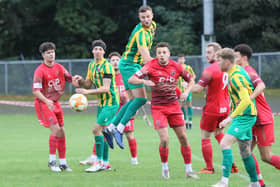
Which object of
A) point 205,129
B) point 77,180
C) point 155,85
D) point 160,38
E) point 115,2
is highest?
point 115,2

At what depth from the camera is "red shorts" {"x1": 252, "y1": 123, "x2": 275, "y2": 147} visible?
31.3 feet

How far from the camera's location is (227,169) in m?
9.09

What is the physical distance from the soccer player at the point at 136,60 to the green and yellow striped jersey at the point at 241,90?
2.20 m

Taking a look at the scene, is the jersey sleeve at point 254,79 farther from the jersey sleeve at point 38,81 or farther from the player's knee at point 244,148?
the jersey sleeve at point 38,81

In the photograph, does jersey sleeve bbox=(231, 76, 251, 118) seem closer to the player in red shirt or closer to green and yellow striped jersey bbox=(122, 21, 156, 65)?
green and yellow striped jersey bbox=(122, 21, 156, 65)

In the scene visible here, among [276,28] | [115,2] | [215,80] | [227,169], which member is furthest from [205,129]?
[115,2]

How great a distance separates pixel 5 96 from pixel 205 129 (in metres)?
26.4

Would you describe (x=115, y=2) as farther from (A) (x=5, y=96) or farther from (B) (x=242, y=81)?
(B) (x=242, y=81)

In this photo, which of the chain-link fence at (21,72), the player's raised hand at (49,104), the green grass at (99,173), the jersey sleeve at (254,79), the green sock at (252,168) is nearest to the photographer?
the green sock at (252,168)

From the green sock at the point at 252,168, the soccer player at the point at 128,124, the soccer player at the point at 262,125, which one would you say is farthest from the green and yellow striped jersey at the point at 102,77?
the green sock at the point at 252,168

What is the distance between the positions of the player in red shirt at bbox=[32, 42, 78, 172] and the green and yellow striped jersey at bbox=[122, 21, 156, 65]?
1.22 m

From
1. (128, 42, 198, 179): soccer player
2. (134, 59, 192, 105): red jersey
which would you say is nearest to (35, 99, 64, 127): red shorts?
(128, 42, 198, 179): soccer player

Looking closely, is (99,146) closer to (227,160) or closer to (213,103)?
(213,103)

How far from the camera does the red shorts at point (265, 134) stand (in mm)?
9555
